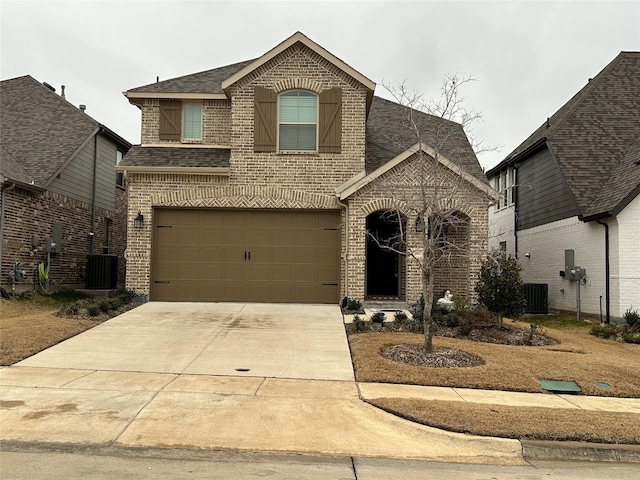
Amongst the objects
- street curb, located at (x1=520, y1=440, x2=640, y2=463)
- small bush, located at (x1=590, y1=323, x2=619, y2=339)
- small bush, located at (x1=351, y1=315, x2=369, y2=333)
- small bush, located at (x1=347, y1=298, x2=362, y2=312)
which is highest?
small bush, located at (x1=347, y1=298, x2=362, y2=312)

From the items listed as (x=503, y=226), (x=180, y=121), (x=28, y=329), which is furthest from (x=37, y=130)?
(x=503, y=226)

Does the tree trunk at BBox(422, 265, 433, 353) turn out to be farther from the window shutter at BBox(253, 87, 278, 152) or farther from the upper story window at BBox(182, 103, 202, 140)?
the upper story window at BBox(182, 103, 202, 140)

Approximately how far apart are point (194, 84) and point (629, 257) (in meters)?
13.2

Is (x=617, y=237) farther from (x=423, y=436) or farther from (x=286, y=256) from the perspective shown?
(x=423, y=436)

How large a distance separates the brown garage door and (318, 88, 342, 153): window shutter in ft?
6.28

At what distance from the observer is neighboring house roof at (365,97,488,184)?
53.8 feet

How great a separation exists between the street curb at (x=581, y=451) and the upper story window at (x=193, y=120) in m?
13.3

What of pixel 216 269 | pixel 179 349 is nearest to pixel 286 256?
pixel 216 269

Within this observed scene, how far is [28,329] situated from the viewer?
11109 mm

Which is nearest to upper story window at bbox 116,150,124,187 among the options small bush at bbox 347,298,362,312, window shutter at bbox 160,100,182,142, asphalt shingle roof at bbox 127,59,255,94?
asphalt shingle roof at bbox 127,59,255,94

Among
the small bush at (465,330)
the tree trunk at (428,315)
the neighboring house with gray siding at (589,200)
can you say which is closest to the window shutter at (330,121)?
the neighboring house with gray siding at (589,200)

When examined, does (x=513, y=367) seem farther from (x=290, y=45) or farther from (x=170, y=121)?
(x=170, y=121)

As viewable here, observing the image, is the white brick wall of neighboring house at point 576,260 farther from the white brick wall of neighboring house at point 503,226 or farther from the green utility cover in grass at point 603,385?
the green utility cover in grass at point 603,385

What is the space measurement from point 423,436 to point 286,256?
9.87m
